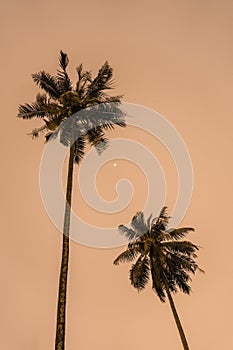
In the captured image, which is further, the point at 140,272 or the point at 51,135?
the point at 140,272

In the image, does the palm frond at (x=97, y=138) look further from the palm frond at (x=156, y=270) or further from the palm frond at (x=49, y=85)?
the palm frond at (x=156, y=270)

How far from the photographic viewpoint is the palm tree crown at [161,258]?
33.5 meters

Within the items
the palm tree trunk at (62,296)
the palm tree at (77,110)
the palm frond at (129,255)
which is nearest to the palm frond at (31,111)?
the palm tree at (77,110)

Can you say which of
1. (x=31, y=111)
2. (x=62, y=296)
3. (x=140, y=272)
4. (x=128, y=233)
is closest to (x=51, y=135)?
(x=31, y=111)

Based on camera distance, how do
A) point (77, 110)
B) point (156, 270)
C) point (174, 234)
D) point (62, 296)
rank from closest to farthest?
point (62, 296)
point (77, 110)
point (156, 270)
point (174, 234)

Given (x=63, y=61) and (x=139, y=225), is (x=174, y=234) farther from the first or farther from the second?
(x=63, y=61)

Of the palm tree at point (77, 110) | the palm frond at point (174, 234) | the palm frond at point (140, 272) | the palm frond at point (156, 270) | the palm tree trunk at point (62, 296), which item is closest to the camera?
the palm tree trunk at point (62, 296)

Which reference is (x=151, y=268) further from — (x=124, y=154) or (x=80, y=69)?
(x=124, y=154)

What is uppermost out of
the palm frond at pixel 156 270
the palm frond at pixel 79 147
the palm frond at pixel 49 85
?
the palm frond at pixel 49 85

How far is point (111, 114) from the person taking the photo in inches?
1062

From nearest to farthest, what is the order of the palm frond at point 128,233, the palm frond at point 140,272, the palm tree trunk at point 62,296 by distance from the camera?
the palm tree trunk at point 62,296, the palm frond at point 140,272, the palm frond at point 128,233

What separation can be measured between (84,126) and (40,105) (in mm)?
2793

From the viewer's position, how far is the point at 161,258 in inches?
1313

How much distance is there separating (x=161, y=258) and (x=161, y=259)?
7cm
